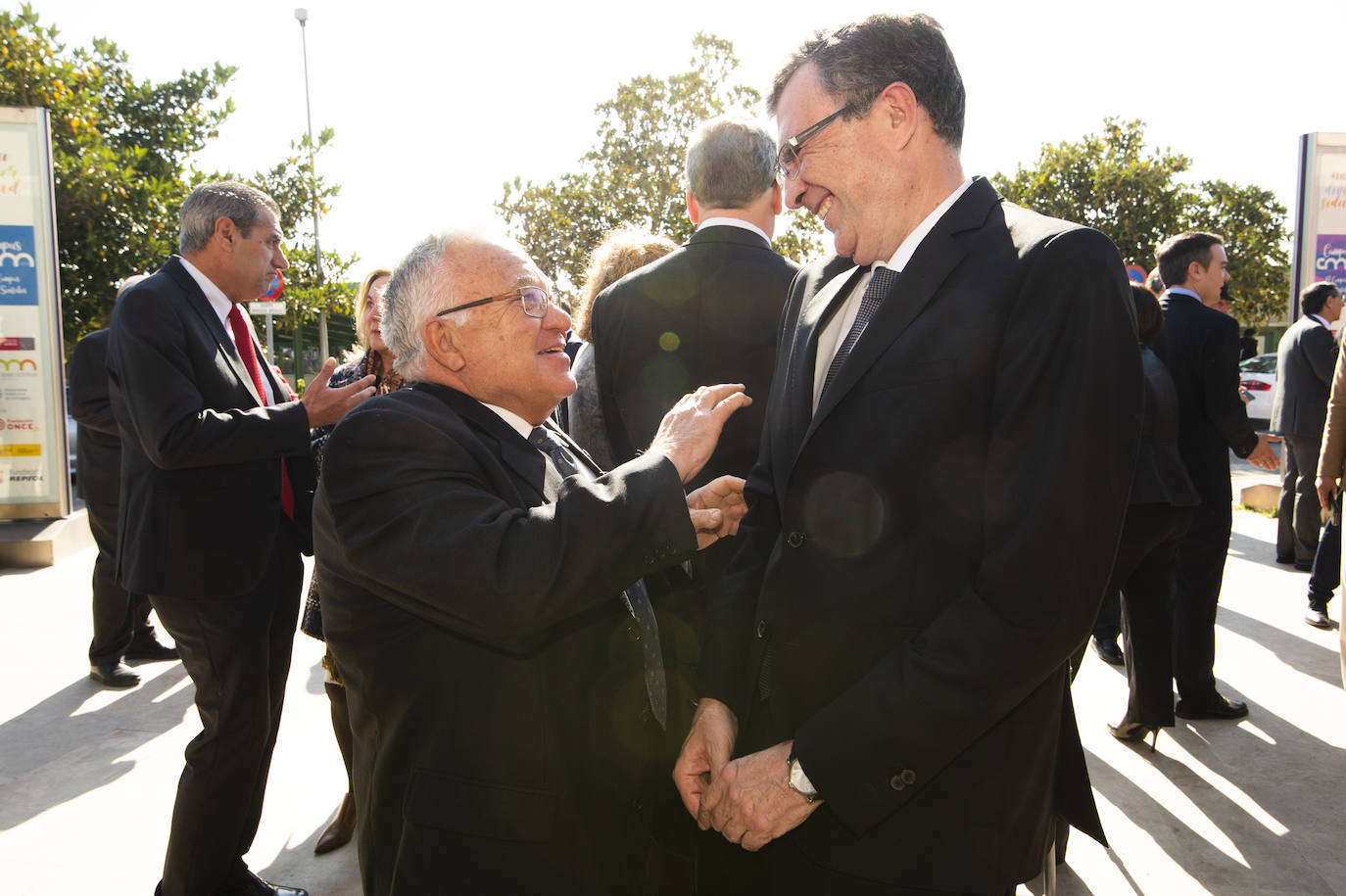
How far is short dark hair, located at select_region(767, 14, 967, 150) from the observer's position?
1.51 metres

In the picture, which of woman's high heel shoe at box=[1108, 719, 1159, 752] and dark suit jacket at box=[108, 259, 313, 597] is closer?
dark suit jacket at box=[108, 259, 313, 597]

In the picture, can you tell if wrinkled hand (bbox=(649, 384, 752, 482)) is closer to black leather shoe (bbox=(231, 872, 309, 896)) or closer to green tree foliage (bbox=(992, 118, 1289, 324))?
black leather shoe (bbox=(231, 872, 309, 896))

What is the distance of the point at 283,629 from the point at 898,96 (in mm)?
2602

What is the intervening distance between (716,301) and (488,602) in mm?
1630

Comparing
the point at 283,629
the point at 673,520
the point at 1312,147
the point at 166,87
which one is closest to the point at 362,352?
the point at 283,629

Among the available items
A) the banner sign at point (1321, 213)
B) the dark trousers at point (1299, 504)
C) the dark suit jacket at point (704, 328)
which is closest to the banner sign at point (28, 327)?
the dark suit jacket at point (704, 328)

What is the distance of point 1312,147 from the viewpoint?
26.3 ft

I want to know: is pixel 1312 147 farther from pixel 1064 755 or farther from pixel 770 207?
pixel 1064 755

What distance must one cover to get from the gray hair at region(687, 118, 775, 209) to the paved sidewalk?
2.57 meters

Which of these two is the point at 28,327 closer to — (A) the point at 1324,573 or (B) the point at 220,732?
(B) the point at 220,732

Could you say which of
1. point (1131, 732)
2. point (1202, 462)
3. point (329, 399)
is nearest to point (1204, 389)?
point (1202, 462)

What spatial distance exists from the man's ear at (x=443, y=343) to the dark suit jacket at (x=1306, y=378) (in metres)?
7.20

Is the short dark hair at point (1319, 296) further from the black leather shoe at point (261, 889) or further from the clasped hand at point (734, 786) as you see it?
the black leather shoe at point (261, 889)

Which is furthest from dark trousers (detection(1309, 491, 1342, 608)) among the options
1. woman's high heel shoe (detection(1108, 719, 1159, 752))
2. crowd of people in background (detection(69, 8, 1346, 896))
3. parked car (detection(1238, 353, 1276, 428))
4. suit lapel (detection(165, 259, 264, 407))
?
parked car (detection(1238, 353, 1276, 428))
